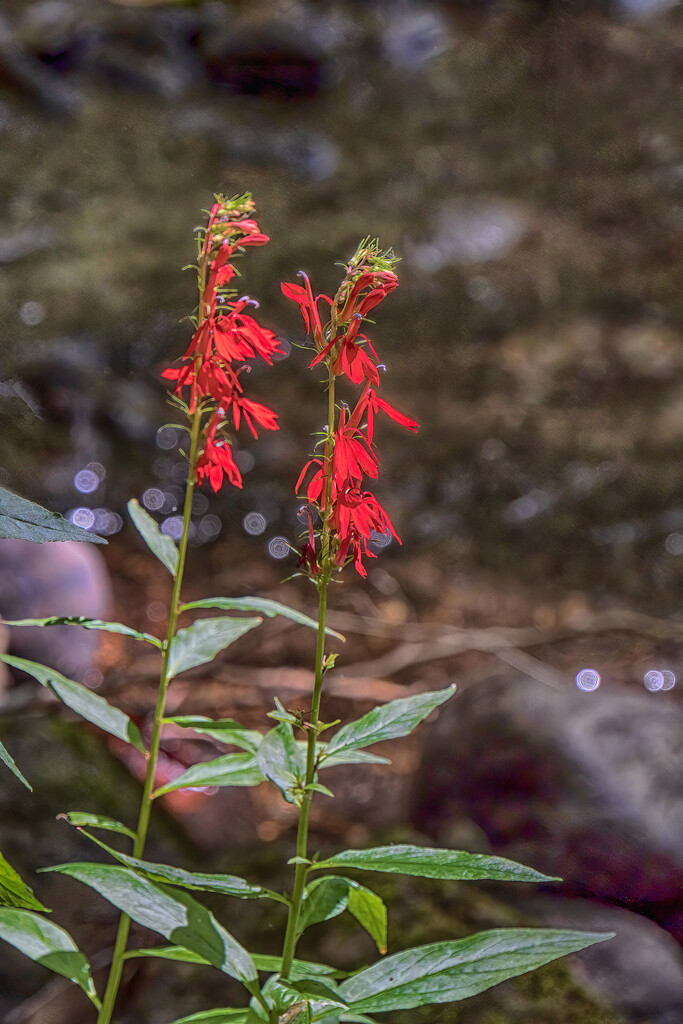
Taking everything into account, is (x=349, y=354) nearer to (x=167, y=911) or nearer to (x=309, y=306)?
(x=309, y=306)

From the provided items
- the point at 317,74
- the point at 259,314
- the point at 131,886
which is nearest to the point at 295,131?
the point at 317,74

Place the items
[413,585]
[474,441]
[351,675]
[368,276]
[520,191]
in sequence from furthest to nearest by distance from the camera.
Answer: [520,191] → [474,441] → [413,585] → [351,675] → [368,276]

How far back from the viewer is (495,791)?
1.60 m

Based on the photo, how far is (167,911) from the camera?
75 centimetres

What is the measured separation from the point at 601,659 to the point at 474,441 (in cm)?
87

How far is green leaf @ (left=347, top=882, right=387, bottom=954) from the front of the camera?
853 millimetres

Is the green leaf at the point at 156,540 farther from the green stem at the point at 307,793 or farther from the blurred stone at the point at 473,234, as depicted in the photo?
the blurred stone at the point at 473,234

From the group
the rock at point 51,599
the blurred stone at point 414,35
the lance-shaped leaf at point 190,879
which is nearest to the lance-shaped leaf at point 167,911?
the lance-shaped leaf at point 190,879

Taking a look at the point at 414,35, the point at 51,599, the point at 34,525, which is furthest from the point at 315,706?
the point at 414,35

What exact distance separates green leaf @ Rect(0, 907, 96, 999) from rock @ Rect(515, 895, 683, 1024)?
0.81 m

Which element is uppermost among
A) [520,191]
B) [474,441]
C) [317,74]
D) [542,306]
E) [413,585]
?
[317,74]

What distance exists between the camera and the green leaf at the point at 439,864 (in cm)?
A: 69

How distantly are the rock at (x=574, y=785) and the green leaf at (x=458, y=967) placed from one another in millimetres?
806

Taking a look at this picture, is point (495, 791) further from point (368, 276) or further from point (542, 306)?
point (542, 306)
